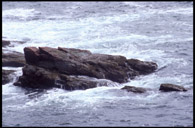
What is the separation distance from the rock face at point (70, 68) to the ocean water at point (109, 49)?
0.61m

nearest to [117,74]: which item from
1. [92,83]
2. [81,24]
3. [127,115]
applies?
[92,83]

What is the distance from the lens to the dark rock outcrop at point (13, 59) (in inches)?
1246

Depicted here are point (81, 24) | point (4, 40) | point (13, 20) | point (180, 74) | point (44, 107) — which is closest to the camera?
point (44, 107)

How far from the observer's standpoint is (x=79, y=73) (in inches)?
1131

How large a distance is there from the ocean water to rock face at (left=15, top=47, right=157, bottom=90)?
0.61 meters

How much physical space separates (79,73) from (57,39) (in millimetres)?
12638

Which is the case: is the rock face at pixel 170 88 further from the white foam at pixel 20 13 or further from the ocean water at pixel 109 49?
the white foam at pixel 20 13

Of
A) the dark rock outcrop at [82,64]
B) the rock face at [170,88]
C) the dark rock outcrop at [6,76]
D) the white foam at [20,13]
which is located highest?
the rock face at [170,88]

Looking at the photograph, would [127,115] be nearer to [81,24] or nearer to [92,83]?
[92,83]

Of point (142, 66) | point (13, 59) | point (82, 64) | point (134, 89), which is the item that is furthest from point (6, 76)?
point (142, 66)

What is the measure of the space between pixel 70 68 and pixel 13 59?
17.3ft

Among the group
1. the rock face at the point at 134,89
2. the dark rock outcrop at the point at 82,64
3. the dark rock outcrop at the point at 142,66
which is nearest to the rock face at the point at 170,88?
the rock face at the point at 134,89

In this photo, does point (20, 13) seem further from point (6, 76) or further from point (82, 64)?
point (82, 64)

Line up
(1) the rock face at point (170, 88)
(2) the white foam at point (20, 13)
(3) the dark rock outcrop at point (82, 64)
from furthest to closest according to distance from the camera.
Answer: (2) the white foam at point (20, 13) < (3) the dark rock outcrop at point (82, 64) < (1) the rock face at point (170, 88)
